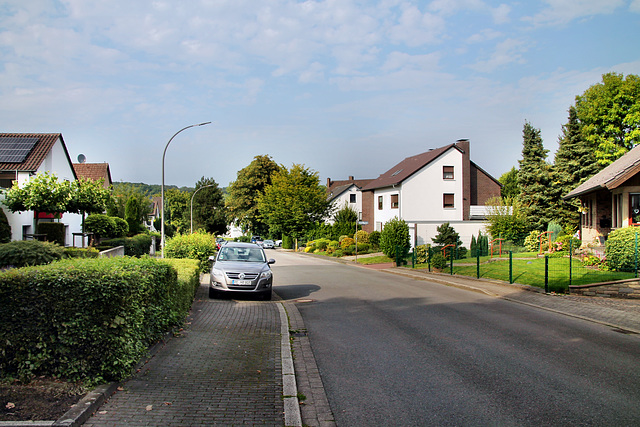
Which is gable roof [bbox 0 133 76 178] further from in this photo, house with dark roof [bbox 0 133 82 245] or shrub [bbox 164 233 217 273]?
shrub [bbox 164 233 217 273]

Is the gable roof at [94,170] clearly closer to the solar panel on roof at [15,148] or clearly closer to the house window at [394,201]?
the solar panel on roof at [15,148]

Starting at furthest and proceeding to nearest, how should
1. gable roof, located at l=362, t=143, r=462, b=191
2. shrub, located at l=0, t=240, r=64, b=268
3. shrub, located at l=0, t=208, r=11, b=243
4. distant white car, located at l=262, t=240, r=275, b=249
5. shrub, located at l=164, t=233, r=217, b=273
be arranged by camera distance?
1. distant white car, located at l=262, t=240, r=275, b=249
2. gable roof, located at l=362, t=143, r=462, b=191
3. shrub, located at l=0, t=208, r=11, b=243
4. shrub, located at l=164, t=233, r=217, b=273
5. shrub, located at l=0, t=240, r=64, b=268

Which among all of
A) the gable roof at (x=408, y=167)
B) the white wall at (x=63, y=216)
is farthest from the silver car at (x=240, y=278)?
the gable roof at (x=408, y=167)

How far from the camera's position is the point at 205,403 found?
16.8ft

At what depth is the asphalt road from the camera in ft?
16.8

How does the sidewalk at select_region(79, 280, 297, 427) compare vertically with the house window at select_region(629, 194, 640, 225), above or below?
below

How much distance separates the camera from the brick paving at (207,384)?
4.71m

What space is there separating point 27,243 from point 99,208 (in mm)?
12589

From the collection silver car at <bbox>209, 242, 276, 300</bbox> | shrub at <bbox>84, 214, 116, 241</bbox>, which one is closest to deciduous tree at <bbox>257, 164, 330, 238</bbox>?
shrub at <bbox>84, 214, 116, 241</bbox>

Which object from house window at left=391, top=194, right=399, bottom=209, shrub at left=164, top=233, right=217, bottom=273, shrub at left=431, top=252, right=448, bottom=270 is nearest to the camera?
shrub at left=164, top=233, right=217, bottom=273

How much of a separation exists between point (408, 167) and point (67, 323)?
43.1m

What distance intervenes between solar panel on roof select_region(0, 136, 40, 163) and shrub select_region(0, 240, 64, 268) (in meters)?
18.5

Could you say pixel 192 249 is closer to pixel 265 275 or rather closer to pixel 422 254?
pixel 265 275

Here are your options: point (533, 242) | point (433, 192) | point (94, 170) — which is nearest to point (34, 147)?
point (94, 170)
